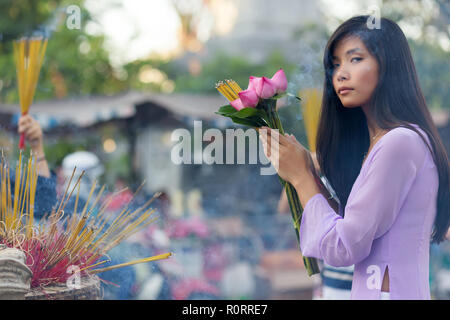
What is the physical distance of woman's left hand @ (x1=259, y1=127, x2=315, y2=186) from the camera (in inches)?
39.0

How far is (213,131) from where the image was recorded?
47.2 inches

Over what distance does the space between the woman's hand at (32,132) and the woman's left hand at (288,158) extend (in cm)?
78

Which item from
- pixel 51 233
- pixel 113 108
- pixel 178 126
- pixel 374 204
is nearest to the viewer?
pixel 374 204

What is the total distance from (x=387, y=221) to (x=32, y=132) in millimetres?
1063

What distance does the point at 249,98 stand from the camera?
1001mm

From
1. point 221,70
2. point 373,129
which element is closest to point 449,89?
point 373,129

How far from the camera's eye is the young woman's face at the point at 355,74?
38.9 inches

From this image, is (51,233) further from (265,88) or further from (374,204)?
(374,204)

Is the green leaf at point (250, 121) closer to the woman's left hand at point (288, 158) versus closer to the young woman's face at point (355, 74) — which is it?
the woman's left hand at point (288, 158)

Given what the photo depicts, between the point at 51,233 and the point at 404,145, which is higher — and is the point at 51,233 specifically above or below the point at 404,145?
below

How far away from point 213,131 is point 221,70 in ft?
30.9

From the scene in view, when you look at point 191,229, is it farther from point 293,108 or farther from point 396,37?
point 396,37

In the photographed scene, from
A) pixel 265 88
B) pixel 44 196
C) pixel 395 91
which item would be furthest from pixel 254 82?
pixel 44 196

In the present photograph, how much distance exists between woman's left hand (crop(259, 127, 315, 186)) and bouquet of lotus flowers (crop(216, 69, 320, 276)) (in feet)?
0.11
